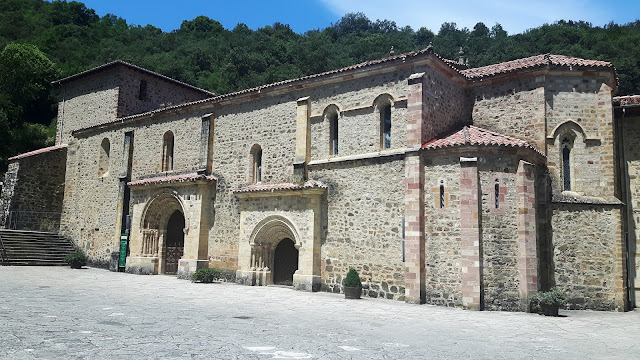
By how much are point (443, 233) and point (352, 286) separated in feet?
10.7

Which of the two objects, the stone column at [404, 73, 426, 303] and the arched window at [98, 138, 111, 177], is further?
the arched window at [98, 138, 111, 177]

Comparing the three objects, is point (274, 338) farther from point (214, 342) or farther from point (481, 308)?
point (481, 308)

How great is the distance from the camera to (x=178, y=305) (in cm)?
1245

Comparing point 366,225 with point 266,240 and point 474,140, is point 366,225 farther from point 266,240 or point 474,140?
point 266,240

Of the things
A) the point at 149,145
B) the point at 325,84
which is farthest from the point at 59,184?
the point at 325,84

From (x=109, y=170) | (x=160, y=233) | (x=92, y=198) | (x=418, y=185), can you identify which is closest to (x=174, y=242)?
(x=160, y=233)

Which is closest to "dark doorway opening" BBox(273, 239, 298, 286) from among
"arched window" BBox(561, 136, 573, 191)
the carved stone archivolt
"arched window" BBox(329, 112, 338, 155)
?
the carved stone archivolt

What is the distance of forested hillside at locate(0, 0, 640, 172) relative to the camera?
39.8 meters

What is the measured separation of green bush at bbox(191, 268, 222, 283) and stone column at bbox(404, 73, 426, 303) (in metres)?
8.08

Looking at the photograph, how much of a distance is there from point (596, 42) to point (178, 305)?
43032 millimetres

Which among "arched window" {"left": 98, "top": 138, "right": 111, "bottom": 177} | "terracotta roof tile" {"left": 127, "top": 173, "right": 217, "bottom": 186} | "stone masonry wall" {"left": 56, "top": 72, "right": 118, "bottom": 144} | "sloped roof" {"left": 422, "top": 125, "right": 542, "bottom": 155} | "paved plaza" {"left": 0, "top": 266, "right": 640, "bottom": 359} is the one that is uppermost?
"stone masonry wall" {"left": 56, "top": 72, "right": 118, "bottom": 144}

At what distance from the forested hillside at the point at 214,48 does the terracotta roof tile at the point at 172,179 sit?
57.5 feet

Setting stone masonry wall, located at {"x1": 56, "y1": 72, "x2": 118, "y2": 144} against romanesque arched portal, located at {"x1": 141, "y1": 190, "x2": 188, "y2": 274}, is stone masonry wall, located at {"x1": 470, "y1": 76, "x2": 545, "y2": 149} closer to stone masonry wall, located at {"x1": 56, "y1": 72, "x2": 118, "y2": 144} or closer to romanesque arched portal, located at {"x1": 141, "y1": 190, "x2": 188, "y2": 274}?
romanesque arched portal, located at {"x1": 141, "y1": 190, "x2": 188, "y2": 274}

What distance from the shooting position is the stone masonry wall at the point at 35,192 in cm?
2780
